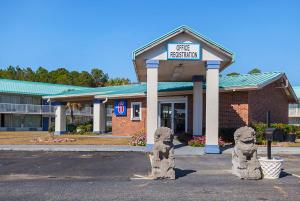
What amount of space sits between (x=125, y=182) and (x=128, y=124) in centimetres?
1882

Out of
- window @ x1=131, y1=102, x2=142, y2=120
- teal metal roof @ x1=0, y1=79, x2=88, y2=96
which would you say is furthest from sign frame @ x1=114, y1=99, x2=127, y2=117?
teal metal roof @ x1=0, y1=79, x2=88, y2=96

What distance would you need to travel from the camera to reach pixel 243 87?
20.7 metres

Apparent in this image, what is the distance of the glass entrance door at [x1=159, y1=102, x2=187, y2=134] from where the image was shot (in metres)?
23.8

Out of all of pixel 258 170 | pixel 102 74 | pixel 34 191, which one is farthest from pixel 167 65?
pixel 102 74

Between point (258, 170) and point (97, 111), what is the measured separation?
2289 cm

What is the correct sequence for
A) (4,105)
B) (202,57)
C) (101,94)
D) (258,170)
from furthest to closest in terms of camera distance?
1. (4,105)
2. (101,94)
3. (202,57)
4. (258,170)

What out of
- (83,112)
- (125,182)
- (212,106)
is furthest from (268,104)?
(83,112)

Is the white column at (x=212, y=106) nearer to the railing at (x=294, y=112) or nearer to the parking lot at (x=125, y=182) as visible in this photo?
the parking lot at (x=125, y=182)

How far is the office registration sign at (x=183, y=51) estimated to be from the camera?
16781 millimetres

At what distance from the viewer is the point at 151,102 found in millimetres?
17031

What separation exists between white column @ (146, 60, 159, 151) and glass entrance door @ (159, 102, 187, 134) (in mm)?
6789

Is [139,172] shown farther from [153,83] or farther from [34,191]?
[153,83]

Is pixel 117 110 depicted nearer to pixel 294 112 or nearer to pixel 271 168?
pixel 271 168

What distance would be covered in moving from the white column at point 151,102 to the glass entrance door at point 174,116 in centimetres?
679
